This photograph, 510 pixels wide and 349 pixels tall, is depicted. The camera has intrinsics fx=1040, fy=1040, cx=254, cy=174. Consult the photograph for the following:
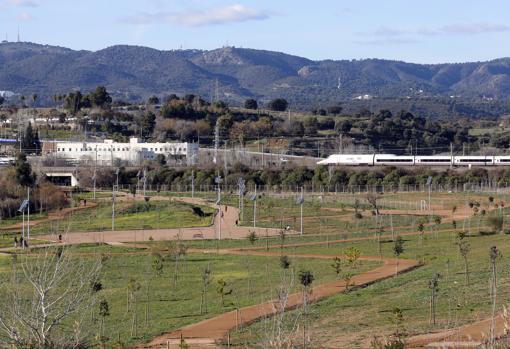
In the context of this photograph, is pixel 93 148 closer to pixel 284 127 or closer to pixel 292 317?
pixel 284 127

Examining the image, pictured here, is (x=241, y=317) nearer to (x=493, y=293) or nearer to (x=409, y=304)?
(x=409, y=304)

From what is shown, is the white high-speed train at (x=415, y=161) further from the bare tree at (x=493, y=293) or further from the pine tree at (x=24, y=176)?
the bare tree at (x=493, y=293)

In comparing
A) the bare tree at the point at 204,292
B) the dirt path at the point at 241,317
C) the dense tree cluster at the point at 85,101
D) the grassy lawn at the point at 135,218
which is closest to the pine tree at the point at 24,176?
the grassy lawn at the point at 135,218

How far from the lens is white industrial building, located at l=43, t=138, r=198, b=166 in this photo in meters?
111

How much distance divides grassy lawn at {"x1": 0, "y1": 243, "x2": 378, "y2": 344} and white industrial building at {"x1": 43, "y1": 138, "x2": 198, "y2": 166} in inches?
2430

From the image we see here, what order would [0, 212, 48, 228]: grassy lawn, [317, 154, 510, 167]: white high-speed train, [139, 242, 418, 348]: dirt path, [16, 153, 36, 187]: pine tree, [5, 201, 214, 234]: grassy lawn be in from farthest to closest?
[317, 154, 510, 167]: white high-speed train
[16, 153, 36, 187]: pine tree
[0, 212, 48, 228]: grassy lawn
[5, 201, 214, 234]: grassy lawn
[139, 242, 418, 348]: dirt path

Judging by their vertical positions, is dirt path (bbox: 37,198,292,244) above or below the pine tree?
below

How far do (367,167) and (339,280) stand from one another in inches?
2652

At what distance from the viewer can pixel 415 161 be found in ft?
342

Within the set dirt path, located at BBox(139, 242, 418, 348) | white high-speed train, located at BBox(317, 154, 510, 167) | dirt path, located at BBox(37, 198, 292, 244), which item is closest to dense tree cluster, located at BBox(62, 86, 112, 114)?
white high-speed train, located at BBox(317, 154, 510, 167)

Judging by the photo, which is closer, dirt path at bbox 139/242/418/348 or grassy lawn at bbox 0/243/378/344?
dirt path at bbox 139/242/418/348

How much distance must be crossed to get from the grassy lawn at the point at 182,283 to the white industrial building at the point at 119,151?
61.7 meters

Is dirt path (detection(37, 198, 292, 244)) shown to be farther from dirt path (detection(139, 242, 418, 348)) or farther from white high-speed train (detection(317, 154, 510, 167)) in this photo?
white high-speed train (detection(317, 154, 510, 167))

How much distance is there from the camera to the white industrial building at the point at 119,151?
11138 centimetres
